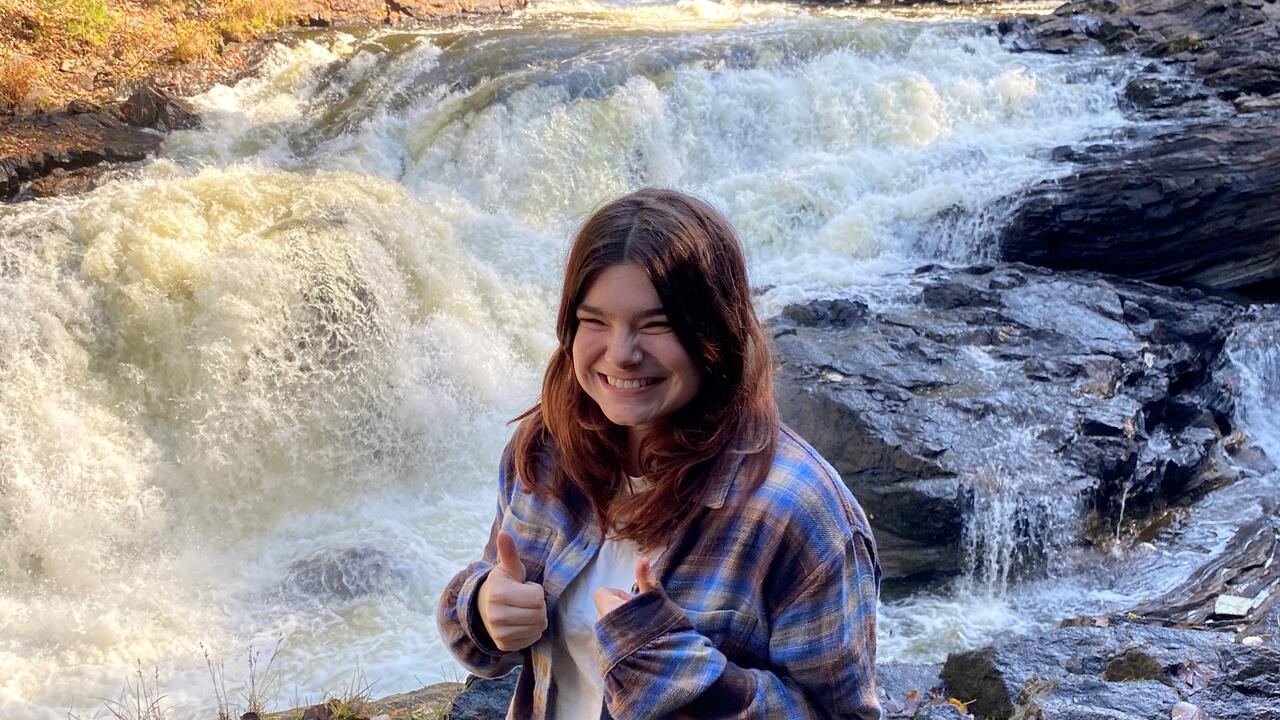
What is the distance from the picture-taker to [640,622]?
132 centimetres

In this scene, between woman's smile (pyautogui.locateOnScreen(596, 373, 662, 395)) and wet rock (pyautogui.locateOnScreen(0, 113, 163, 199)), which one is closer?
woman's smile (pyautogui.locateOnScreen(596, 373, 662, 395))

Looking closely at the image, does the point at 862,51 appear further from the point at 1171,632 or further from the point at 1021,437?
the point at 1171,632

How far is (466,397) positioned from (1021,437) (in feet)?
12.5

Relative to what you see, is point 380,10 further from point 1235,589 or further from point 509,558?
point 509,558

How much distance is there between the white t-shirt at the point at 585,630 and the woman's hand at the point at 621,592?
3.3 inches

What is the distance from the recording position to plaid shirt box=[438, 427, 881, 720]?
132cm

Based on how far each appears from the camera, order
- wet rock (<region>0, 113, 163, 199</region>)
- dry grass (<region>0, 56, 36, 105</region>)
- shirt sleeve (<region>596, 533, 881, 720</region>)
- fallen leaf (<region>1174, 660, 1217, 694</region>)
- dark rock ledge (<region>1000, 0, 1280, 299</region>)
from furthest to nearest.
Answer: dry grass (<region>0, 56, 36, 105</region>) → wet rock (<region>0, 113, 163, 199</region>) → dark rock ledge (<region>1000, 0, 1280, 299</region>) → fallen leaf (<region>1174, 660, 1217, 694</region>) → shirt sleeve (<region>596, 533, 881, 720</region>)

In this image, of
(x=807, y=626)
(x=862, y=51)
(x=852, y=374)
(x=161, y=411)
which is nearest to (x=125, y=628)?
(x=161, y=411)

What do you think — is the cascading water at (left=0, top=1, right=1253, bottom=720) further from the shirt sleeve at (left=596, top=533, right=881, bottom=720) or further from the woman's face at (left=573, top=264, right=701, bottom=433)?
the shirt sleeve at (left=596, top=533, right=881, bottom=720)

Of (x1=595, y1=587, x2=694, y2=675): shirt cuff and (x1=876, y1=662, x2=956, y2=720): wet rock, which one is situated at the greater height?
(x1=595, y1=587, x2=694, y2=675): shirt cuff

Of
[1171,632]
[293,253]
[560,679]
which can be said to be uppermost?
[560,679]

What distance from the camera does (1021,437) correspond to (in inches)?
247

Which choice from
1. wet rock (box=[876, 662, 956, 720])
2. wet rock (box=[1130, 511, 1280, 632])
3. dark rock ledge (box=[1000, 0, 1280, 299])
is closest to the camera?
wet rock (box=[876, 662, 956, 720])

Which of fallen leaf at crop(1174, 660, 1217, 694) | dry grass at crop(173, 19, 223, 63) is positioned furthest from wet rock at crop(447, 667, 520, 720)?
dry grass at crop(173, 19, 223, 63)
